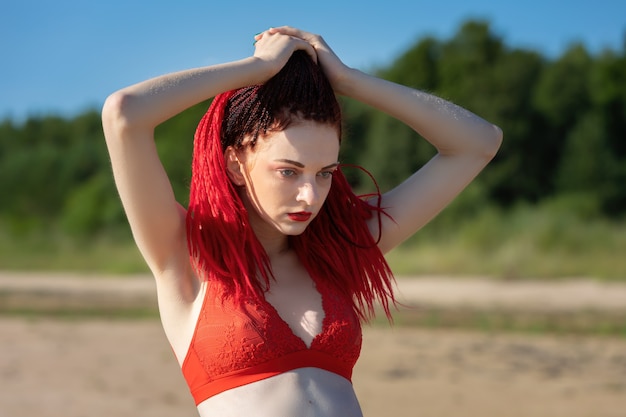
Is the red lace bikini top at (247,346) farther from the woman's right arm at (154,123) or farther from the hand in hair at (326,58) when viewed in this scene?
the hand in hair at (326,58)

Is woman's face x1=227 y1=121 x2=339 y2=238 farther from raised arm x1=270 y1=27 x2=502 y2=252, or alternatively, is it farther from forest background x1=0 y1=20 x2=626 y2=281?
forest background x1=0 y1=20 x2=626 y2=281

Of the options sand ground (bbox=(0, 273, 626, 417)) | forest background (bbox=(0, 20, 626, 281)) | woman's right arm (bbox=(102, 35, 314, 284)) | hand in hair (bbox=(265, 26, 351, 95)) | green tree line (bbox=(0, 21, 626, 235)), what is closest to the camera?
woman's right arm (bbox=(102, 35, 314, 284))

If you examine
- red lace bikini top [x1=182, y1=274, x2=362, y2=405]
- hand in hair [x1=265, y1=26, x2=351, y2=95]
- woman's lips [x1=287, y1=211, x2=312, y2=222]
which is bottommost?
red lace bikini top [x1=182, y1=274, x2=362, y2=405]

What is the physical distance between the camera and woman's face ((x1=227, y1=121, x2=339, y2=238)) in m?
1.94

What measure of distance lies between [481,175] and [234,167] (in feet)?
68.9

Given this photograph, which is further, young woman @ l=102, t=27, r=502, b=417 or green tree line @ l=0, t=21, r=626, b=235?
green tree line @ l=0, t=21, r=626, b=235

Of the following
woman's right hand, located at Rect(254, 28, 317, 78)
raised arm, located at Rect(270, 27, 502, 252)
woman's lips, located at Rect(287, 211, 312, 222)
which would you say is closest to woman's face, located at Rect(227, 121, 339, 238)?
woman's lips, located at Rect(287, 211, 312, 222)

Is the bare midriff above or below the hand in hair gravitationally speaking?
below

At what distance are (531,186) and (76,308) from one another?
13.3 m

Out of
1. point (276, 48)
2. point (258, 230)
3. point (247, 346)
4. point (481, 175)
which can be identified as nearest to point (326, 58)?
point (276, 48)

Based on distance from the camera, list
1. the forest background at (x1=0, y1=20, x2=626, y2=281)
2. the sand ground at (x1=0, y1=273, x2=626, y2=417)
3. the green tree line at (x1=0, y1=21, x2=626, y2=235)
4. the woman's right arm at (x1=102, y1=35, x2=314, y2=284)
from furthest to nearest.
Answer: the green tree line at (x1=0, y1=21, x2=626, y2=235), the forest background at (x1=0, y1=20, x2=626, y2=281), the sand ground at (x1=0, y1=273, x2=626, y2=417), the woman's right arm at (x1=102, y1=35, x2=314, y2=284)

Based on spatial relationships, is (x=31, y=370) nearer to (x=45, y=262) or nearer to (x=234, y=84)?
(x=234, y=84)

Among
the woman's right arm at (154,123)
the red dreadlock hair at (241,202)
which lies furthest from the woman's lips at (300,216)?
the woman's right arm at (154,123)

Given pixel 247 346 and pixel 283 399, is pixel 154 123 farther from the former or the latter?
pixel 283 399
